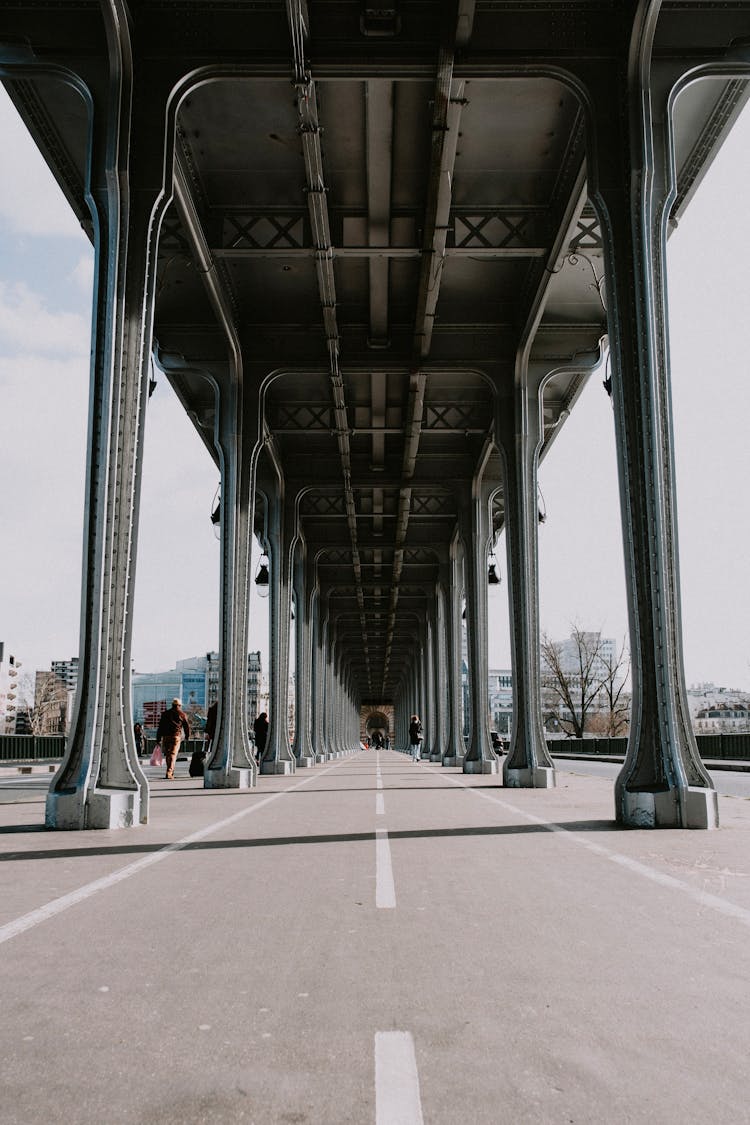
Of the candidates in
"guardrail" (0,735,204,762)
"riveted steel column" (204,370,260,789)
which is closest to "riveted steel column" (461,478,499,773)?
"riveted steel column" (204,370,260,789)

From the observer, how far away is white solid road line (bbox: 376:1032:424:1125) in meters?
2.71

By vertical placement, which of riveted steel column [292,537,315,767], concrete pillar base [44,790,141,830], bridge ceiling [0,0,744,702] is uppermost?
bridge ceiling [0,0,744,702]

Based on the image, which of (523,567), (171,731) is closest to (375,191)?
(523,567)

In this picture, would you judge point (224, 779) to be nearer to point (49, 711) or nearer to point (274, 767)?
point (274, 767)

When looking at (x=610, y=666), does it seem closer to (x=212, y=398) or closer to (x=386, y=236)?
(x=212, y=398)

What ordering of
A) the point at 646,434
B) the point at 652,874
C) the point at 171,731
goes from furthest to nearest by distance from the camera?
the point at 171,731, the point at 646,434, the point at 652,874

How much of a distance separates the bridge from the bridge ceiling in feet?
0.16

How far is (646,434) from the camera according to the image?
11.3 metres

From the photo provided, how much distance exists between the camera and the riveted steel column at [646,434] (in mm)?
10516

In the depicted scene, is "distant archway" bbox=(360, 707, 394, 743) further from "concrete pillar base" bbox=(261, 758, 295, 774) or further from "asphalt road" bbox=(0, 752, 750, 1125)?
"asphalt road" bbox=(0, 752, 750, 1125)

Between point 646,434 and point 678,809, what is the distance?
14.4ft

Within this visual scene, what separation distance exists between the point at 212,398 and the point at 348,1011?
23.3 metres

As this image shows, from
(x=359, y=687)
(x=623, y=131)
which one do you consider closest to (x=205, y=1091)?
(x=623, y=131)

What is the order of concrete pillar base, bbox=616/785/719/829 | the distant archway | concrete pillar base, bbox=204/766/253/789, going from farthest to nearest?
the distant archway < concrete pillar base, bbox=204/766/253/789 < concrete pillar base, bbox=616/785/719/829
